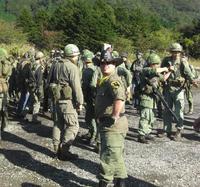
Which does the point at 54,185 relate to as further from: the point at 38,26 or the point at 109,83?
the point at 38,26

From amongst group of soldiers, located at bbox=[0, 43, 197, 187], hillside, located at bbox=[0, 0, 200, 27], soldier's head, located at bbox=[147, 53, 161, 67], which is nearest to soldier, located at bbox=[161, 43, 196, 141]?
group of soldiers, located at bbox=[0, 43, 197, 187]

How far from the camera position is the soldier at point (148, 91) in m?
10.0

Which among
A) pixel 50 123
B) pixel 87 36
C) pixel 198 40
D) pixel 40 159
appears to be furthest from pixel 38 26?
pixel 40 159

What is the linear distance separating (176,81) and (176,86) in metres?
0.15

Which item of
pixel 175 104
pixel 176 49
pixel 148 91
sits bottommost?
pixel 175 104

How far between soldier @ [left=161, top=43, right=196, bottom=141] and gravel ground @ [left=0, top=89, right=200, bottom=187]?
0.50 meters

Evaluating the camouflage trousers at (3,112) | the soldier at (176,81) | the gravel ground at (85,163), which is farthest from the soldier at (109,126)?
the camouflage trousers at (3,112)

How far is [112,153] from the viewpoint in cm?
682

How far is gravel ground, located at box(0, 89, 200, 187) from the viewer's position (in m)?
7.82

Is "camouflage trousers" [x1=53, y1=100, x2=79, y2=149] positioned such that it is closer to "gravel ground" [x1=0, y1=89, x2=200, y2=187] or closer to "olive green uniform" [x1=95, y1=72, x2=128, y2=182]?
"gravel ground" [x1=0, y1=89, x2=200, y2=187]

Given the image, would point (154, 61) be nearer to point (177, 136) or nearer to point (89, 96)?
point (89, 96)

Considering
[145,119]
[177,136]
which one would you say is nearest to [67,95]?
[145,119]

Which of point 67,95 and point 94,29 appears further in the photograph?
point 94,29

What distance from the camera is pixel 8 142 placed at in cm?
1032
